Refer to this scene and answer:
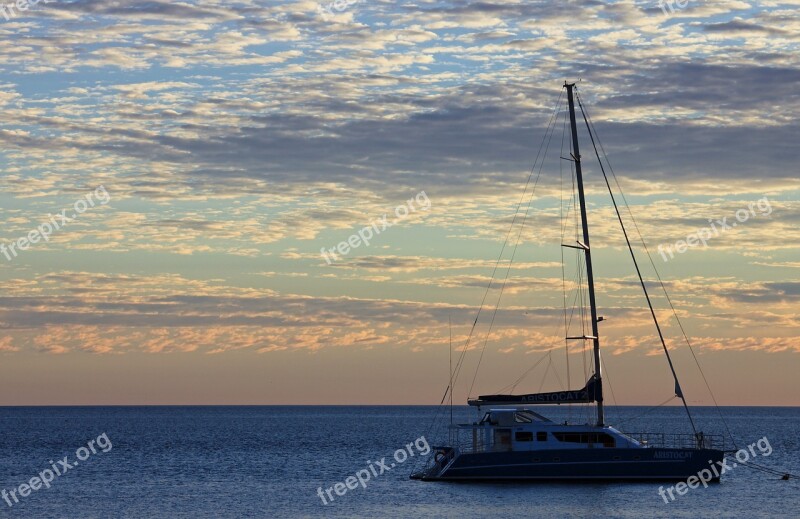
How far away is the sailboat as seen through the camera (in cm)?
5897

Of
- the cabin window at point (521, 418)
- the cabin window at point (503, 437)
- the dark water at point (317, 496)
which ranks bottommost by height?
the dark water at point (317, 496)

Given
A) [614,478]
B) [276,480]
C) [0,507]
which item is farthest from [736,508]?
[0,507]

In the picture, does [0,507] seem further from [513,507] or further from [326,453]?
[326,453]

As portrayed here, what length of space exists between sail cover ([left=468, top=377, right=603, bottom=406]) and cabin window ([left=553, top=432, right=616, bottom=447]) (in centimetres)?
159

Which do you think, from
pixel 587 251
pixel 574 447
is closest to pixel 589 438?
pixel 574 447

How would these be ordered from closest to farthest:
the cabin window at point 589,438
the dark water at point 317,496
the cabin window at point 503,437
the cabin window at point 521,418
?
the dark water at point 317,496 → the cabin window at point 589,438 → the cabin window at point 521,418 → the cabin window at point 503,437

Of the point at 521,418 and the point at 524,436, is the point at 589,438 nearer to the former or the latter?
the point at 524,436

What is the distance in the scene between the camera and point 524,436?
60219 mm

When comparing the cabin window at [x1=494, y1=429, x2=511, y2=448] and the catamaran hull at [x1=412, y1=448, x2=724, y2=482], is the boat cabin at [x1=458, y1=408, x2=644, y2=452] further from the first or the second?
the catamaran hull at [x1=412, y1=448, x2=724, y2=482]

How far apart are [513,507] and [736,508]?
10.6 meters

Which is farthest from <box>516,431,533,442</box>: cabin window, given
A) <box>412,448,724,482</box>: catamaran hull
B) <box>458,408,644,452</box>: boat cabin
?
<box>412,448,724,482</box>: catamaran hull

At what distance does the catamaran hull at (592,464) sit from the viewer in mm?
58812

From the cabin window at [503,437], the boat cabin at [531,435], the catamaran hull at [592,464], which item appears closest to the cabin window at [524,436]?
the boat cabin at [531,435]

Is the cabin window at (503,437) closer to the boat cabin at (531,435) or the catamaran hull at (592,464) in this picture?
the boat cabin at (531,435)
